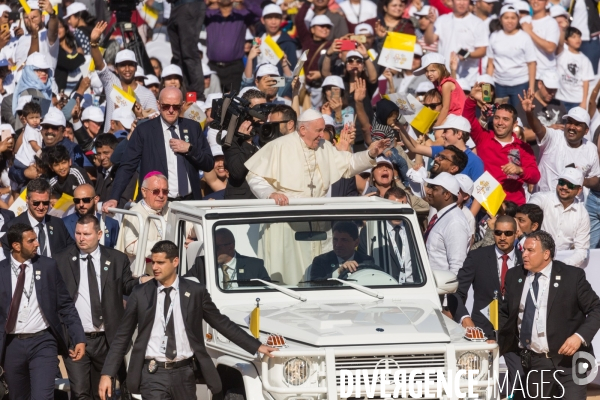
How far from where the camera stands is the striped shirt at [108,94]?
16.0 m

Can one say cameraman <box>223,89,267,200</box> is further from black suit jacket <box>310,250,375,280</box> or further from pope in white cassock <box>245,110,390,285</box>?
black suit jacket <box>310,250,375,280</box>

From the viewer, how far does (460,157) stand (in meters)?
13.1

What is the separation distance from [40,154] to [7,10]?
508 cm

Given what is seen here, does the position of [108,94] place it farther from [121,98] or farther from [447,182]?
[447,182]

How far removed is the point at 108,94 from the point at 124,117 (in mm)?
563

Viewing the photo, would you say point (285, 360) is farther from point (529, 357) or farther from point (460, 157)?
point (460, 157)

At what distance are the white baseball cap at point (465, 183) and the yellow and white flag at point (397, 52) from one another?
4.01 meters

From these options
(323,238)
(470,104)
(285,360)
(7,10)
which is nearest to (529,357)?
(323,238)

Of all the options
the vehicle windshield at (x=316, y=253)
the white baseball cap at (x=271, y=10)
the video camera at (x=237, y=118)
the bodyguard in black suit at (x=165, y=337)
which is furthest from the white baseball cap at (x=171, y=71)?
the bodyguard in black suit at (x=165, y=337)

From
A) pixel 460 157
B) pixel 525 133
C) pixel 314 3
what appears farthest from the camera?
pixel 314 3

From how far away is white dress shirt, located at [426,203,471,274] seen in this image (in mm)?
A: 11797

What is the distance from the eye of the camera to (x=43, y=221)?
12.1 meters

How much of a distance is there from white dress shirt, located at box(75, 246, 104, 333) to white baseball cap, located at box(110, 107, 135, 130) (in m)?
4.61

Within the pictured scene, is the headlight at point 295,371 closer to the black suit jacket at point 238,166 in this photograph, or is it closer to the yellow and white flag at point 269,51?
the black suit jacket at point 238,166
